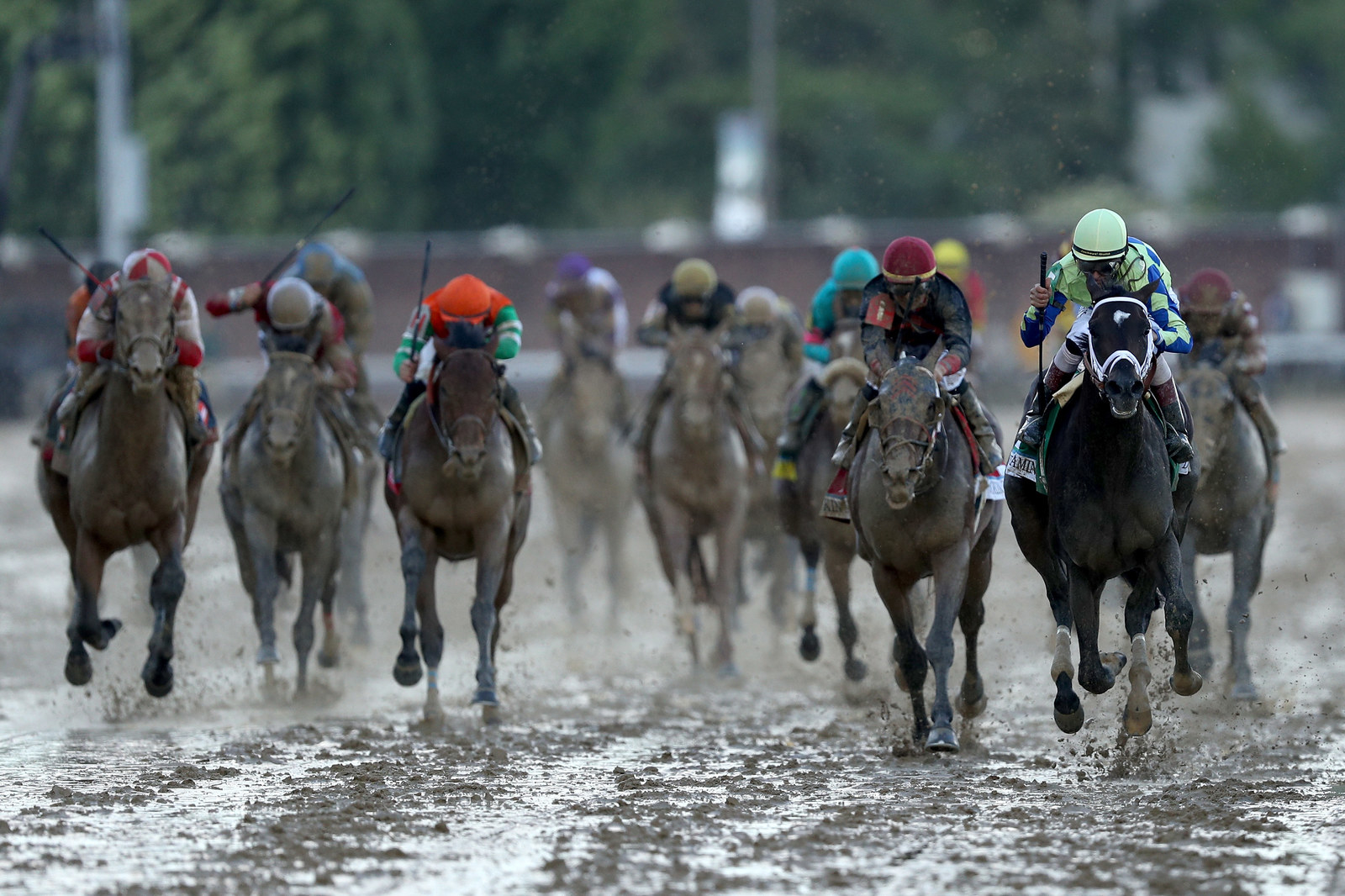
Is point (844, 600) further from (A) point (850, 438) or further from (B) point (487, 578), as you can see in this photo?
(B) point (487, 578)

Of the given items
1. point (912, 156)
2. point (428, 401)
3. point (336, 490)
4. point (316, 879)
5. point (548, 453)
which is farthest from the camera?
point (912, 156)

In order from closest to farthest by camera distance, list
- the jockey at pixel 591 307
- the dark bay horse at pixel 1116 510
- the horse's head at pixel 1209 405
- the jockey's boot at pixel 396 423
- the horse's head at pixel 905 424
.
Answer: the dark bay horse at pixel 1116 510
the horse's head at pixel 905 424
the jockey's boot at pixel 396 423
the horse's head at pixel 1209 405
the jockey at pixel 591 307

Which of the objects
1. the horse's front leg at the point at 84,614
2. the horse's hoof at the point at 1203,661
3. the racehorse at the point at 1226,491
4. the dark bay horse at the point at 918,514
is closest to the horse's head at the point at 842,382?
the racehorse at the point at 1226,491

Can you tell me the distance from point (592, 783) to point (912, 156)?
148ft

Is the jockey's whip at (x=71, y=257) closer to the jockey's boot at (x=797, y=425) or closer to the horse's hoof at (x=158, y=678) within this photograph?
the horse's hoof at (x=158, y=678)

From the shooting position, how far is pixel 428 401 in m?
11.2

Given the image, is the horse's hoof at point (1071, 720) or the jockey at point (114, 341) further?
the jockey at point (114, 341)

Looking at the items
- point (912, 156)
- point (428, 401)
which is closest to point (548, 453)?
point (428, 401)

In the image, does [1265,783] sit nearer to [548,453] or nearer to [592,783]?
[592,783]

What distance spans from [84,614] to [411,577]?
177cm

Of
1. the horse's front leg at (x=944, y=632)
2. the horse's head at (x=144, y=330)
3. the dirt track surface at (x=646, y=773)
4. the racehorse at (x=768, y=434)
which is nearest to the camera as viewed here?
the dirt track surface at (x=646, y=773)

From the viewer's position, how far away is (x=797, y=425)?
510 inches

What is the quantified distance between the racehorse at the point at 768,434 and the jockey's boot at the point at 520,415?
9.35 feet

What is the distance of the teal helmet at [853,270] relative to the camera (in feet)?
42.5
